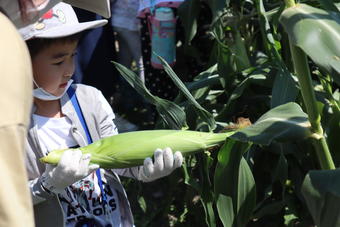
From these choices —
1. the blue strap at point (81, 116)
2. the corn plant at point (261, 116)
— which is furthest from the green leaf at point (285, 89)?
the blue strap at point (81, 116)

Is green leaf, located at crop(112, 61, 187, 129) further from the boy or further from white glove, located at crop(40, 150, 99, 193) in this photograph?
white glove, located at crop(40, 150, 99, 193)

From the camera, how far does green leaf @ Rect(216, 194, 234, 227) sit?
1.55 meters

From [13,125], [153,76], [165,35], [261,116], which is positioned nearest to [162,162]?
[261,116]

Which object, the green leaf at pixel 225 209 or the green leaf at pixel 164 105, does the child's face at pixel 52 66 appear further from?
the green leaf at pixel 225 209

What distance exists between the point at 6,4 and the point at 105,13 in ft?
1.31

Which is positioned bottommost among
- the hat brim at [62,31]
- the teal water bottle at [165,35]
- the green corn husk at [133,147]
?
the teal water bottle at [165,35]

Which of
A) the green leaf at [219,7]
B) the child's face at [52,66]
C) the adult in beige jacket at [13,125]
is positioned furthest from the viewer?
the green leaf at [219,7]

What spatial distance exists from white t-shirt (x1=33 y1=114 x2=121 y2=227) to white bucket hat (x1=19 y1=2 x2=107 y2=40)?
0.20m

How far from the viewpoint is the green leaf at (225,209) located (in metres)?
1.55

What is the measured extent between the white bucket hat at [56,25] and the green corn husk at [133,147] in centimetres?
26

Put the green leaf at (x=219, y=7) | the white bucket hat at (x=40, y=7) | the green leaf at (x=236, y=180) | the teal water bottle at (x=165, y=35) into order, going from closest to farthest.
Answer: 1. the white bucket hat at (x=40, y=7)
2. the green leaf at (x=236, y=180)
3. the green leaf at (x=219, y=7)
4. the teal water bottle at (x=165, y=35)

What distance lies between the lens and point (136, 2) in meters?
2.84

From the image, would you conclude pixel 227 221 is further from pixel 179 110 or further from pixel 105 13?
pixel 105 13

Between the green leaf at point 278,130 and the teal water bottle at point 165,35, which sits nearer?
the green leaf at point 278,130
